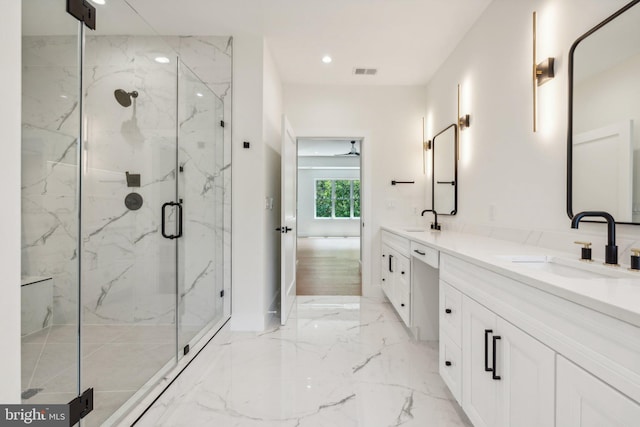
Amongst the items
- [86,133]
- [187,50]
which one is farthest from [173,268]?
[187,50]

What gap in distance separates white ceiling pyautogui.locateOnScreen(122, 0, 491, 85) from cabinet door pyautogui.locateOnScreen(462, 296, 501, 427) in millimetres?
2219

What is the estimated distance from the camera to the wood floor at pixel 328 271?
4309mm

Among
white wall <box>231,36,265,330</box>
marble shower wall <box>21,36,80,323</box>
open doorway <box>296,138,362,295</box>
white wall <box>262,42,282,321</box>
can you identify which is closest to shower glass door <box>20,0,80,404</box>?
marble shower wall <box>21,36,80,323</box>

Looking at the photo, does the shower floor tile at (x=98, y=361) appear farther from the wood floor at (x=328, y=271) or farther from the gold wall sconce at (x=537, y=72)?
the gold wall sconce at (x=537, y=72)

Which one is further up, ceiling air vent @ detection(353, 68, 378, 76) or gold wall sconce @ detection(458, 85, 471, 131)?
ceiling air vent @ detection(353, 68, 378, 76)

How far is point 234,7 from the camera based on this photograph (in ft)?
8.13

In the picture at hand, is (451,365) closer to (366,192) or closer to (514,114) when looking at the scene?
(514,114)

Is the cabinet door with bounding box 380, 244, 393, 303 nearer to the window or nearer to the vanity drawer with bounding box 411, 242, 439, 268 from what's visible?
the vanity drawer with bounding box 411, 242, 439, 268

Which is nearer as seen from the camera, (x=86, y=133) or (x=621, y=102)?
(x=621, y=102)

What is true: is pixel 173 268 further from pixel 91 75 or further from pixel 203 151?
pixel 91 75

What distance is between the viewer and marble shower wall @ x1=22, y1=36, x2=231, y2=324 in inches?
59.9

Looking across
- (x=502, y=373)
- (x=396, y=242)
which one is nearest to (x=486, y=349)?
(x=502, y=373)

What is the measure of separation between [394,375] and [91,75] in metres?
2.55
